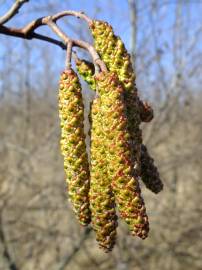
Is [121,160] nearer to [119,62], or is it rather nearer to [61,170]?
[119,62]

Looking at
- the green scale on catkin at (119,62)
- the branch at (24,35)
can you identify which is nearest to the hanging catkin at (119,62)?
the green scale on catkin at (119,62)

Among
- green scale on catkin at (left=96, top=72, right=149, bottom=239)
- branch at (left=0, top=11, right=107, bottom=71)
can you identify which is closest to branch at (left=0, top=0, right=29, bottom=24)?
branch at (left=0, top=11, right=107, bottom=71)

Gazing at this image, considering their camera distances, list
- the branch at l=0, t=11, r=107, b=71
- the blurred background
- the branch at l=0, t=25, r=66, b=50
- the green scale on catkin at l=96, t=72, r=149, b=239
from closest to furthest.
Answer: the green scale on catkin at l=96, t=72, r=149, b=239 → the branch at l=0, t=11, r=107, b=71 → the branch at l=0, t=25, r=66, b=50 → the blurred background

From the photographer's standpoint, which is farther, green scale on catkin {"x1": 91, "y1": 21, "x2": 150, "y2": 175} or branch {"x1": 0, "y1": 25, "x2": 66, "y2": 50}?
branch {"x1": 0, "y1": 25, "x2": 66, "y2": 50}

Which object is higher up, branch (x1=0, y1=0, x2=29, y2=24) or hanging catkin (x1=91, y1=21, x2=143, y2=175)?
branch (x1=0, y1=0, x2=29, y2=24)

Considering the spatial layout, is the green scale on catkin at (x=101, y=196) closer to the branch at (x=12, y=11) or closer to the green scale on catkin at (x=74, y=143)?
the green scale on catkin at (x=74, y=143)

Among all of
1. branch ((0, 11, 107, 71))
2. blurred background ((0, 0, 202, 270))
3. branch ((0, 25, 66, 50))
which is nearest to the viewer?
branch ((0, 11, 107, 71))

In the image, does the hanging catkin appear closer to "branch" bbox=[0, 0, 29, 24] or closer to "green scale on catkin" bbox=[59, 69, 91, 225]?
"green scale on catkin" bbox=[59, 69, 91, 225]

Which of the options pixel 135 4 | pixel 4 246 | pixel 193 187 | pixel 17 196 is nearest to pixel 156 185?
pixel 4 246
